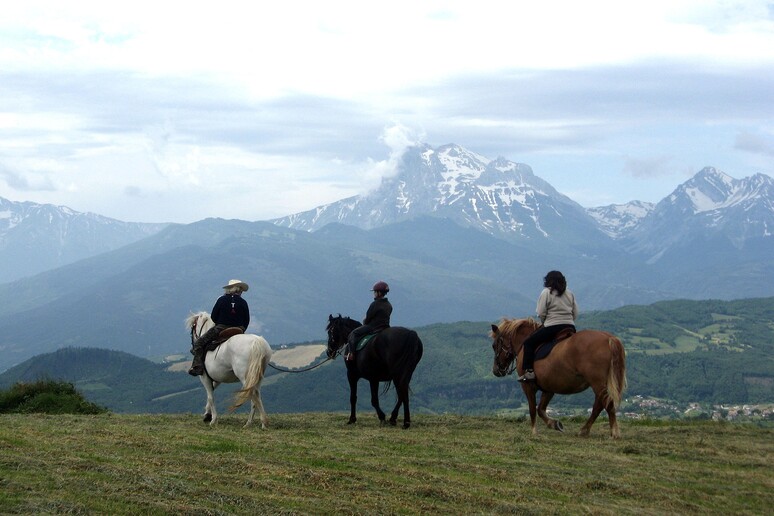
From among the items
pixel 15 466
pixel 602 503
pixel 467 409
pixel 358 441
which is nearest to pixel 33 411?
pixel 358 441

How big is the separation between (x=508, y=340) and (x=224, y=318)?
6.31m

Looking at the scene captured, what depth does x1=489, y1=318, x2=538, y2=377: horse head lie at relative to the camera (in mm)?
21109

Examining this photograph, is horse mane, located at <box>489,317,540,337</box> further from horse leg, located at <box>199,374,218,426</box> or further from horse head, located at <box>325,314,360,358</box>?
horse leg, located at <box>199,374,218,426</box>

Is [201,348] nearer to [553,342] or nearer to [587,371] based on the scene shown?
[553,342]

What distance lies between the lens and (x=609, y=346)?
18.1m

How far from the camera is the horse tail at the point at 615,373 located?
1802 centimetres

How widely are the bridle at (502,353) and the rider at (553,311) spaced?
1664 millimetres

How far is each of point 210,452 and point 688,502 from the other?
22.9 ft

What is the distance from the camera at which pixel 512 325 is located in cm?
2134

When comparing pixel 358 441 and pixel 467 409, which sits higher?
pixel 358 441

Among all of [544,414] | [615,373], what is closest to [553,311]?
[615,373]

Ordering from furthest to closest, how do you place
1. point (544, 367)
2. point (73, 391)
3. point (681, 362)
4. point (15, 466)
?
point (681, 362)
point (73, 391)
point (544, 367)
point (15, 466)

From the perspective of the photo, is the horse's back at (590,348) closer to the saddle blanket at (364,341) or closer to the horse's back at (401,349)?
the horse's back at (401,349)

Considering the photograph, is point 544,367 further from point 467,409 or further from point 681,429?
point 467,409
